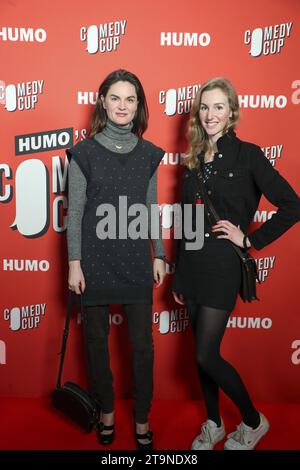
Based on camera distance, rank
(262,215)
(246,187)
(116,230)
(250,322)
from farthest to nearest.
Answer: (250,322)
(262,215)
(116,230)
(246,187)

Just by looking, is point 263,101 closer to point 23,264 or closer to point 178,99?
point 178,99

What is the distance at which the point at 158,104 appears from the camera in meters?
2.23

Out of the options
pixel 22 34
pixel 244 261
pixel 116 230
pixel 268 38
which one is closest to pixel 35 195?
pixel 116 230

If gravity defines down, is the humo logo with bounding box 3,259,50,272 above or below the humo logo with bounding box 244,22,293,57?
below

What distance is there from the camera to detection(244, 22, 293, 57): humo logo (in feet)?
7.11

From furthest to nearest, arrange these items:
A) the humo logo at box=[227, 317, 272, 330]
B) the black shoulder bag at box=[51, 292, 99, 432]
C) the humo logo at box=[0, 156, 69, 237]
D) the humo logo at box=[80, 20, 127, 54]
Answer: the humo logo at box=[227, 317, 272, 330] < the humo logo at box=[0, 156, 69, 237] < the humo logo at box=[80, 20, 127, 54] < the black shoulder bag at box=[51, 292, 99, 432]

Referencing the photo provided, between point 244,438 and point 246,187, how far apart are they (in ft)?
3.83

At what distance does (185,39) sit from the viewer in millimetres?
2174

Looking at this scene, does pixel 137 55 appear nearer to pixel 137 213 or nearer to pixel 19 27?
pixel 19 27

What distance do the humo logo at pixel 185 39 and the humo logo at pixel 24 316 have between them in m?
1.58

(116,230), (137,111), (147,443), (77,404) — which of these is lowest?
(147,443)

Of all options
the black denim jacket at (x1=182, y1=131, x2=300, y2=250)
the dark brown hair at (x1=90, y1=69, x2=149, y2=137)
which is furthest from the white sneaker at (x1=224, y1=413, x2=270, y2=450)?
the dark brown hair at (x1=90, y1=69, x2=149, y2=137)

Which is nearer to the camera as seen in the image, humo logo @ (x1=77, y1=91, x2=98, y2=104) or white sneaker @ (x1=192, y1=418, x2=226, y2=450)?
white sneaker @ (x1=192, y1=418, x2=226, y2=450)

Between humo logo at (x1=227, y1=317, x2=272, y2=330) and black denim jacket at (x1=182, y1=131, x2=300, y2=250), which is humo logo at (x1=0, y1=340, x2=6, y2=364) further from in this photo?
black denim jacket at (x1=182, y1=131, x2=300, y2=250)
